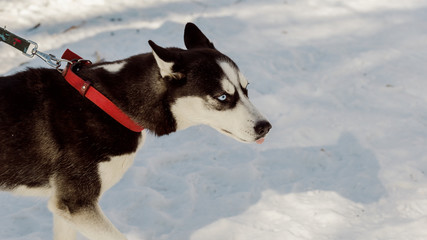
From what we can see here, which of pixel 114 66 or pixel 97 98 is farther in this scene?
pixel 114 66

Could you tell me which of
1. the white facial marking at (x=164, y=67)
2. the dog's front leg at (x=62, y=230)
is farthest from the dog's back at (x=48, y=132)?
the dog's front leg at (x=62, y=230)

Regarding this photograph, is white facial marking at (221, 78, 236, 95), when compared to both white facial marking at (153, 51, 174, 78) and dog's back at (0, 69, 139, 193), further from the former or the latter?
dog's back at (0, 69, 139, 193)

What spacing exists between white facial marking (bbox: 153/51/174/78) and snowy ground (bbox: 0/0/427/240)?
5.11ft

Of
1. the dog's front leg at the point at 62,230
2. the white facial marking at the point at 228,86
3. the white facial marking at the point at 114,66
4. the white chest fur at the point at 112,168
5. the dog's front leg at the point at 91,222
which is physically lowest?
the dog's front leg at the point at 62,230

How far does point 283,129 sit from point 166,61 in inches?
107

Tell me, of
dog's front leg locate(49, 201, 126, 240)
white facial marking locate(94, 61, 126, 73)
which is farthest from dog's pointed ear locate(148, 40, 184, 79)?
dog's front leg locate(49, 201, 126, 240)

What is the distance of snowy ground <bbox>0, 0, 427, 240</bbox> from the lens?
3.98 metres

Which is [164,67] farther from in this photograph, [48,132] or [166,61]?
[48,132]

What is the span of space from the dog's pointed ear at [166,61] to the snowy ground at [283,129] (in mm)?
1543

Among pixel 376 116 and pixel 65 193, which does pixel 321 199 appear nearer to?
pixel 376 116

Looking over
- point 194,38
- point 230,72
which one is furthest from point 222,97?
point 194,38

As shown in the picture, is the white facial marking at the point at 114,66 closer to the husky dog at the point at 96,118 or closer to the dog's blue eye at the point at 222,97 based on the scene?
the husky dog at the point at 96,118

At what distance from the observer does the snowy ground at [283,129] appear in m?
3.98

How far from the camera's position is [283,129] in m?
5.31
